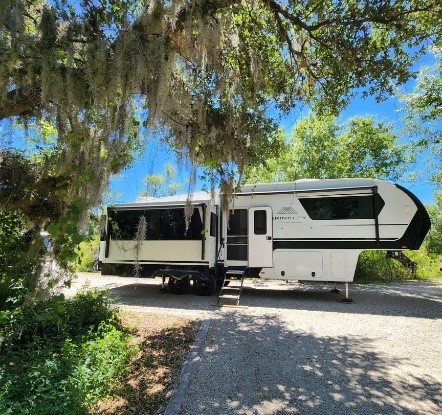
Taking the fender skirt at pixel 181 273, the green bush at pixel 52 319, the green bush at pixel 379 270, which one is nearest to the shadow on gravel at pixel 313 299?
the fender skirt at pixel 181 273

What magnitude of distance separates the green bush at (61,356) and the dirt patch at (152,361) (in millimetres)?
175

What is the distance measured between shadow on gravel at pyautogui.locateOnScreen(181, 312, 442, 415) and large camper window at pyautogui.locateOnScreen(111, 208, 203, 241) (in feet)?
12.8

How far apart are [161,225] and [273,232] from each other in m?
2.95

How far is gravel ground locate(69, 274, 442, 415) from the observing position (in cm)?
331

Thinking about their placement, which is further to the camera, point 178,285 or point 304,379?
point 178,285

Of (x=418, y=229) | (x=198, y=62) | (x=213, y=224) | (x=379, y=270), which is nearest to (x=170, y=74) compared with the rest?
(x=198, y=62)

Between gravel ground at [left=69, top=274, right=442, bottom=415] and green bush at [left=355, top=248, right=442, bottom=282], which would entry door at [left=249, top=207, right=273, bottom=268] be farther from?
green bush at [left=355, top=248, right=442, bottom=282]

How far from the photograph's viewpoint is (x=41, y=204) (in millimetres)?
5379

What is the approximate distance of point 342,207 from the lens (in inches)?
329

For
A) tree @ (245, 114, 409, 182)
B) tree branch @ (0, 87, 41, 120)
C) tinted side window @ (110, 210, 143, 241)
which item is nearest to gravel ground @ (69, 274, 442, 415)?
tinted side window @ (110, 210, 143, 241)

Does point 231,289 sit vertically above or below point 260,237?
below

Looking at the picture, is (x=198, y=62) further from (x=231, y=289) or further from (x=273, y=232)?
(x=231, y=289)

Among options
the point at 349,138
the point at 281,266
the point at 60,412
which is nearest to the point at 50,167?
the point at 60,412

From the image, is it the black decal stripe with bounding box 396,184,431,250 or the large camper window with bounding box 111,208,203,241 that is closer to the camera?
the black decal stripe with bounding box 396,184,431,250
